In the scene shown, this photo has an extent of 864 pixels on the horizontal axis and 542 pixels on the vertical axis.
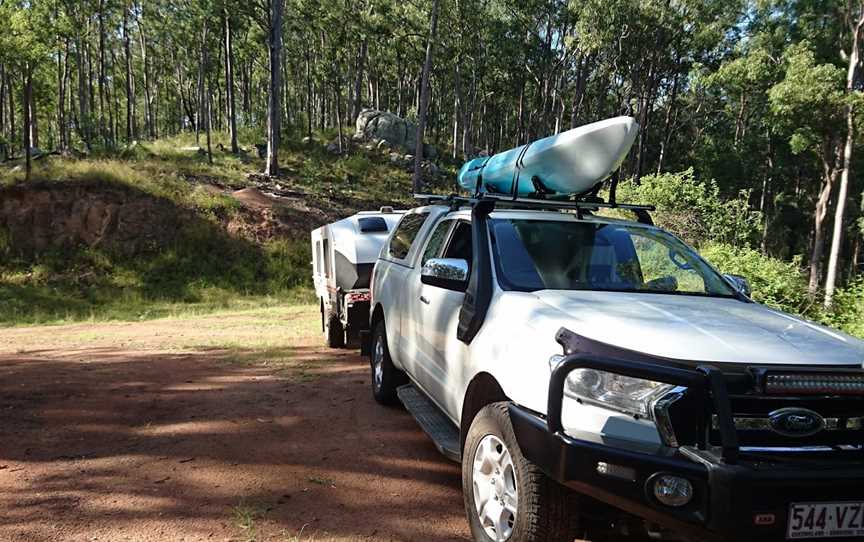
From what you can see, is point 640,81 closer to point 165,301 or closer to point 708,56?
point 708,56

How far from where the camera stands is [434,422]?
4039mm

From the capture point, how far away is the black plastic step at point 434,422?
11.5 feet

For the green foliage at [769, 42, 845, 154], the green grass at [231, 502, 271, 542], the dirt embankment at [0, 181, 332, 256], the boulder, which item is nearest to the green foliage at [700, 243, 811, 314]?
the green grass at [231, 502, 271, 542]

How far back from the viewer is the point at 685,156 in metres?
41.6

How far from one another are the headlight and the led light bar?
1.30 feet

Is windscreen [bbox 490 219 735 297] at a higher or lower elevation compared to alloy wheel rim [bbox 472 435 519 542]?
higher

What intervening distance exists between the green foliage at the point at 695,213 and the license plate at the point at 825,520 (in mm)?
11680

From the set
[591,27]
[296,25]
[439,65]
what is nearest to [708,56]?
[591,27]

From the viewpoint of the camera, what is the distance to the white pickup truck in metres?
2.18

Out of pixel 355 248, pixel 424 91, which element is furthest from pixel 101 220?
pixel 355 248

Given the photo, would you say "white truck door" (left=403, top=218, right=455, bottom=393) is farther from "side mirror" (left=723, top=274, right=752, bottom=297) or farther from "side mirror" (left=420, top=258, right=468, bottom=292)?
"side mirror" (left=723, top=274, right=752, bottom=297)

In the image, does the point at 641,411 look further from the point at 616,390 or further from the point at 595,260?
the point at 595,260

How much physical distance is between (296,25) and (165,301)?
30326mm

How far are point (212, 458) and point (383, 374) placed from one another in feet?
5.72
